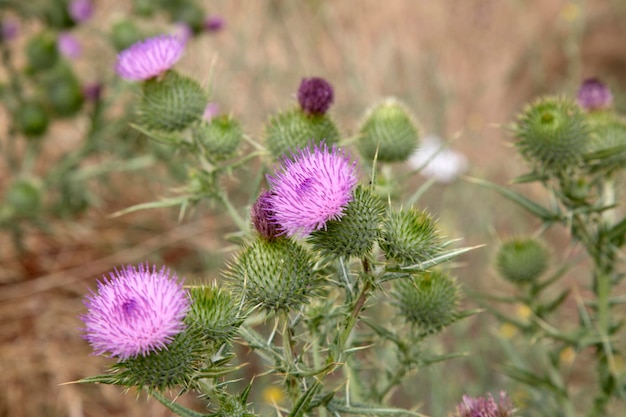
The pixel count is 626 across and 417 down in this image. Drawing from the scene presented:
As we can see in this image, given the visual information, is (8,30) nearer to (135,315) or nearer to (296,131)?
(296,131)

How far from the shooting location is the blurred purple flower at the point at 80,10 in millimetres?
6602

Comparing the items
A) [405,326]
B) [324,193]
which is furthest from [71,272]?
[324,193]

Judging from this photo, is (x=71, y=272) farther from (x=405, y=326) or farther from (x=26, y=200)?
(x=405, y=326)

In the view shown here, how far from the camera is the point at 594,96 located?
12.8 ft

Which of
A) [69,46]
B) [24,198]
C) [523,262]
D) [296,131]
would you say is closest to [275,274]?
[296,131]

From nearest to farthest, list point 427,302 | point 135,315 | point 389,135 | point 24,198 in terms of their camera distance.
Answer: point 135,315
point 427,302
point 389,135
point 24,198

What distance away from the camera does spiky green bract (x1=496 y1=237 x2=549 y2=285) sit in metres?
3.71

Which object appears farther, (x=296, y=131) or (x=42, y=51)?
(x=42, y=51)

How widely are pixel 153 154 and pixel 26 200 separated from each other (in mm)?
1087

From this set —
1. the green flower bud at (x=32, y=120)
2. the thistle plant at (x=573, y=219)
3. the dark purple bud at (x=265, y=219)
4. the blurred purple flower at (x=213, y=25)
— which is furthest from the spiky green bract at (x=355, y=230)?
the blurred purple flower at (x=213, y=25)

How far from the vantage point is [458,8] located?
35.5 feet

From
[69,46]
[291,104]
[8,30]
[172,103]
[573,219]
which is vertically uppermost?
[69,46]

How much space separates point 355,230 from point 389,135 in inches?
51.3

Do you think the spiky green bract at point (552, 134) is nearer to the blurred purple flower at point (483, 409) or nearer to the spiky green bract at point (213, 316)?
the blurred purple flower at point (483, 409)
